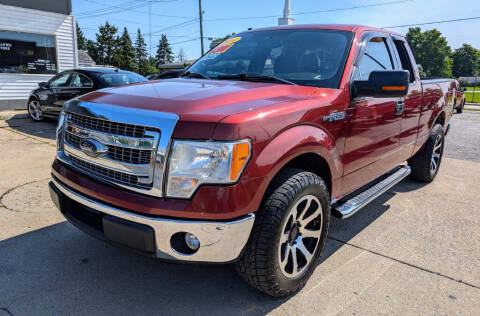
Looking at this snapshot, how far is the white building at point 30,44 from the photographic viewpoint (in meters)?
11.7

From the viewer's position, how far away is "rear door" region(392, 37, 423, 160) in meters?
3.82

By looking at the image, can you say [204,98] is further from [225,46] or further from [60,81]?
[60,81]

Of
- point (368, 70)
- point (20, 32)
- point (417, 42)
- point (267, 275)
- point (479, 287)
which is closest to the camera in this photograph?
point (267, 275)

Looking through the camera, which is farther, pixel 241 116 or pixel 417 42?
pixel 417 42

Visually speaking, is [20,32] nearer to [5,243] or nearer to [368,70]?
[5,243]

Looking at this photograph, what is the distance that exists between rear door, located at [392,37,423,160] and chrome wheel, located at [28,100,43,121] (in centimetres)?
876

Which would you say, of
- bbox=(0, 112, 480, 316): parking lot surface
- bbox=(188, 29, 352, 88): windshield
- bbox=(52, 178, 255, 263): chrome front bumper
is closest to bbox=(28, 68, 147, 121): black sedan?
bbox=(0, 112, 480, 316): parking lot surface

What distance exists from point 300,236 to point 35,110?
30.6ft

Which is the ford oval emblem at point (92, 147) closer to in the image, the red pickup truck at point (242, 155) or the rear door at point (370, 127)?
Result: the red pickup truck at point (242, 155)

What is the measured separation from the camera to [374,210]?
409 cm

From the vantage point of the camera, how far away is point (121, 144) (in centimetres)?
210

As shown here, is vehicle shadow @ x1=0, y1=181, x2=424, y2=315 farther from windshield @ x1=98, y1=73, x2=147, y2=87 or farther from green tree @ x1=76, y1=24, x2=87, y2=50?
green tree @ x1=76, y1=24, x2=87, y2=50

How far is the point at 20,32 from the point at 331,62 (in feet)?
41.2

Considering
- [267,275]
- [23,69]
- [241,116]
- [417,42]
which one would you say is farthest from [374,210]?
[417,42]
